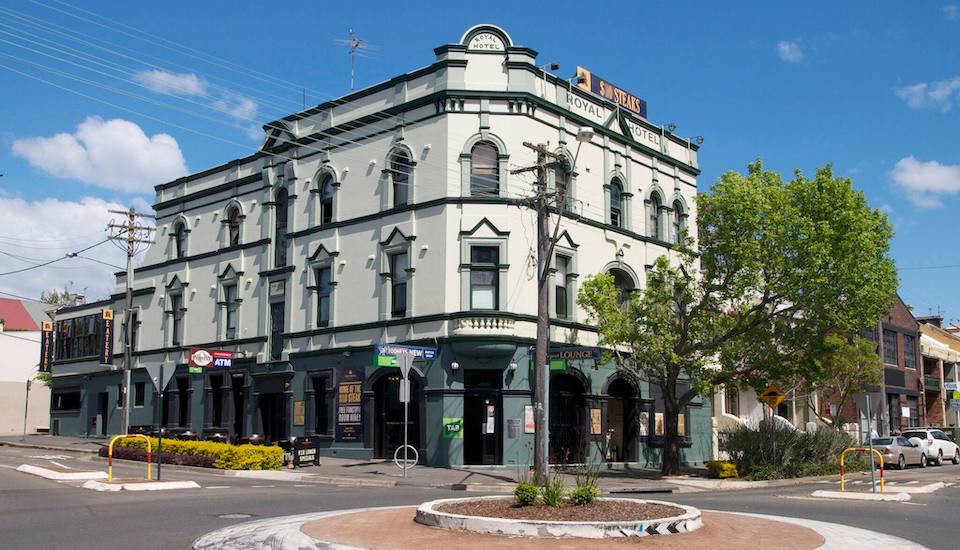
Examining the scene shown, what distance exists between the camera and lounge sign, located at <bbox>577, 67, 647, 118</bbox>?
112 ft

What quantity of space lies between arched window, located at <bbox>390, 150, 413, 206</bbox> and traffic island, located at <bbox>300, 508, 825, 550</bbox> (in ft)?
62.4

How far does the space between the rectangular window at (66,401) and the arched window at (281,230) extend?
1882cm

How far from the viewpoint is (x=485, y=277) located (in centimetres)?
2972

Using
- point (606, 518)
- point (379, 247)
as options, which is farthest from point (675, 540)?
point (379, 247)

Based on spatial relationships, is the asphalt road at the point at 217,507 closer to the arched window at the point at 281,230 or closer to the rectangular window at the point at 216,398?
the arched window at the point at 281,230

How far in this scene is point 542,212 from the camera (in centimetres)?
2384

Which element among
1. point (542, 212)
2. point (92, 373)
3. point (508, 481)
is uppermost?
point (542, 212)

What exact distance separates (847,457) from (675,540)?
75.5 ft

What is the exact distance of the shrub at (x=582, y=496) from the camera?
514 inches

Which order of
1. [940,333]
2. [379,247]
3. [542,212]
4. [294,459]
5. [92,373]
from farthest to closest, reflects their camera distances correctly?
[940,333] < [92,373] < [379,247] < [294,459] < [542,212]

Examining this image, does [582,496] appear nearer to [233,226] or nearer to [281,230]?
[281,230]

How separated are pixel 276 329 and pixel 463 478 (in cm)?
1318

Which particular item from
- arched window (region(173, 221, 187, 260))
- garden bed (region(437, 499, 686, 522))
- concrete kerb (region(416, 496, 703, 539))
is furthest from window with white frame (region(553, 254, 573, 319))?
concrete kerb (region(416, 496, 703, 539))

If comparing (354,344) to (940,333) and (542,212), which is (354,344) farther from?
(940,333)
